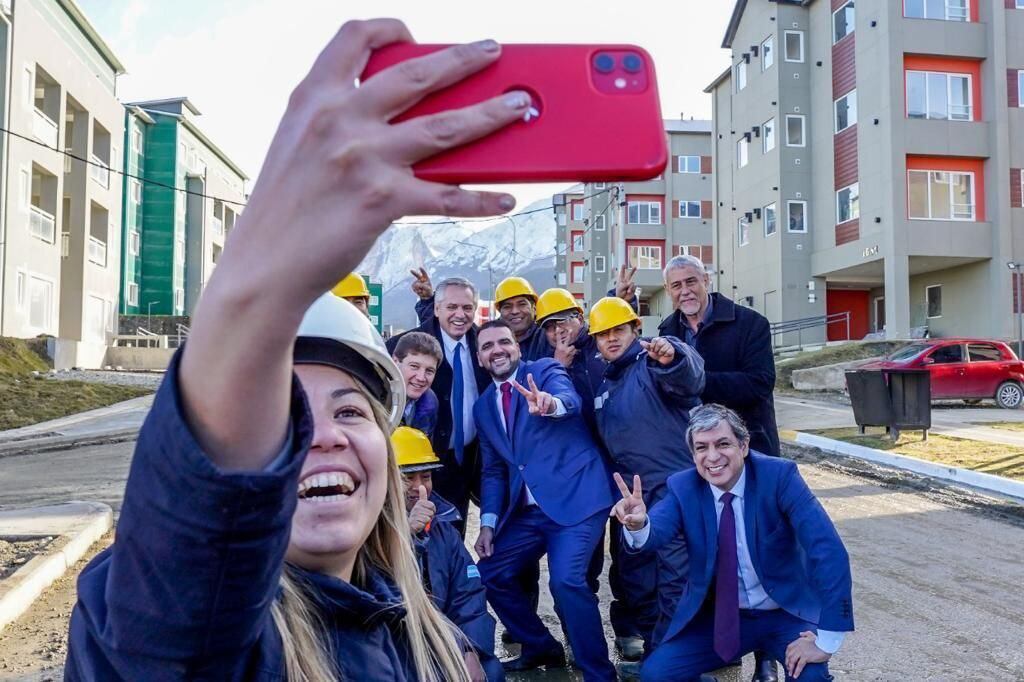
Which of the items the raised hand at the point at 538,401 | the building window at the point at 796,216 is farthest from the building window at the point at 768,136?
the raised hand at the point at 538,401

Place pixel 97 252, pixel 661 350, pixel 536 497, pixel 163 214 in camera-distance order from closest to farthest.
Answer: pixel 661 350 → pixel 536 497 → pixel 97 252 → pixel 163 214

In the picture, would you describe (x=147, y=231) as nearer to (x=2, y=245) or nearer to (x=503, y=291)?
(x=2, y=245)

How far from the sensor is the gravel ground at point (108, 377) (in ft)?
77.0

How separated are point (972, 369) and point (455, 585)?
2066 cm

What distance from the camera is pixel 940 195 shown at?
94.4 ft

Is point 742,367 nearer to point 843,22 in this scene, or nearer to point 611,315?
point 611,315

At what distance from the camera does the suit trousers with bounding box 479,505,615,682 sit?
4719mm

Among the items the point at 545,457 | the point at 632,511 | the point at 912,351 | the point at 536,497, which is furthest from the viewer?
the point at 912,351

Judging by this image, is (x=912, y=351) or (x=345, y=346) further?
(x=912, y=351)

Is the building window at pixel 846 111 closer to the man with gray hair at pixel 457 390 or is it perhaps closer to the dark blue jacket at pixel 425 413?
the man with gray hair at pixel 457 390

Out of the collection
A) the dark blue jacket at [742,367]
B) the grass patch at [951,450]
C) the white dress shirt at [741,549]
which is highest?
the dark blue jacket at [742,367]

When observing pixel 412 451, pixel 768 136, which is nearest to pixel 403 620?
pixel 412 451

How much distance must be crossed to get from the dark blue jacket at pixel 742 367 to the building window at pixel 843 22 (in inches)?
1162

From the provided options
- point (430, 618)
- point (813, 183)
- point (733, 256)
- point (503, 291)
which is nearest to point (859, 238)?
point (813, 183)
